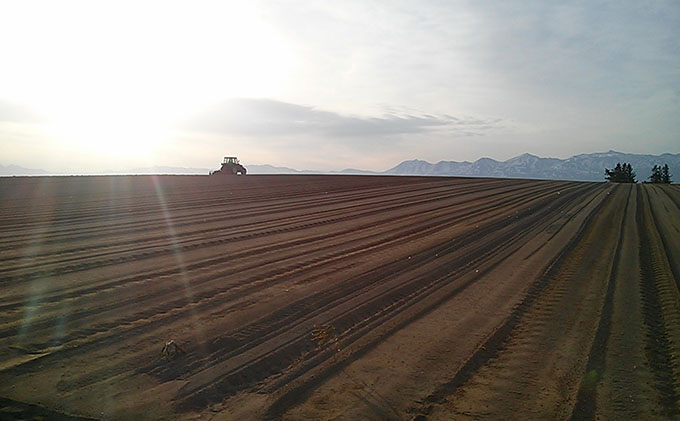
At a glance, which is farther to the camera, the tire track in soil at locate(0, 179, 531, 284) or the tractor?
the tractor

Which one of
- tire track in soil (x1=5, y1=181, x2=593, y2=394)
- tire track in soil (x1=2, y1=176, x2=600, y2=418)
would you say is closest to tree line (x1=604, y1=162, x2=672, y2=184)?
tire track in soil (x1=2, y1=176, x2=600, y2=418)

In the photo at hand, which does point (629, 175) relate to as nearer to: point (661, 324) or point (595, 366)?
point (661, 324)

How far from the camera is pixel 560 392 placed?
4.28m

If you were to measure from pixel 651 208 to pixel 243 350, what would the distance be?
21250mm

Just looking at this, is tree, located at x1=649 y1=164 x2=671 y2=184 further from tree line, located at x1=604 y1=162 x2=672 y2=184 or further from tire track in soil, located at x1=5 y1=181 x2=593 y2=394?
tire track in soil, located at x1=5 y1=181 x2=593 y2=394

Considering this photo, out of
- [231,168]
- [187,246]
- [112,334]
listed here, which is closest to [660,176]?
[231,168]

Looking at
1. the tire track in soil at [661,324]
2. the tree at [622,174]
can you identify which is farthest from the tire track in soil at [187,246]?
the tree at [622,174]

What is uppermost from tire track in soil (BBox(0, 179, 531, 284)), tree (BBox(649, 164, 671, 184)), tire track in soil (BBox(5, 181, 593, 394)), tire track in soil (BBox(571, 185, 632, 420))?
tree (BBox(649, 164, 671, 184))

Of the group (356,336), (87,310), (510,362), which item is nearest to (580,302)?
(510,362)

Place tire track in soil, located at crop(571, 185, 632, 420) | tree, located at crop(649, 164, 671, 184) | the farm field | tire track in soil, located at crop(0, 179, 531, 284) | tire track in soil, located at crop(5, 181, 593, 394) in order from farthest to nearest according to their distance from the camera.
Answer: tree, located at crop(649, 164, 671, 184) < tire track in soil, located at crop(0, 179, 531, 284) < tire track in soil, located at crop(5, 181, 593, 394) < the farm field < tire track in soil, located at crop(571, 185, 632, 420)

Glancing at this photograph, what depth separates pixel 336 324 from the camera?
588 cm

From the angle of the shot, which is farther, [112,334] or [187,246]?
[187,246]

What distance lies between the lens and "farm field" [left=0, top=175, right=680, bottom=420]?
13.5 ft

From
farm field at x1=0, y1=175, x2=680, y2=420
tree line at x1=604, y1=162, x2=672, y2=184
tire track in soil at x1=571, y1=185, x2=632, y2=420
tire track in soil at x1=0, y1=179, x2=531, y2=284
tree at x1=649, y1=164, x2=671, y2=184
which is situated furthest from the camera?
tree line at x1=604, y1=162, x2=672, y2=184
